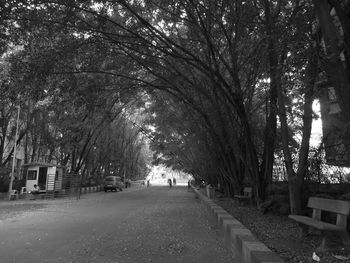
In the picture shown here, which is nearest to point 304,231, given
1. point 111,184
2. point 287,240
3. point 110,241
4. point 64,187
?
point 287,240

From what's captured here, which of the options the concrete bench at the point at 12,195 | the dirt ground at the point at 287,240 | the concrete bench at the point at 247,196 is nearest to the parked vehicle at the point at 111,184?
the concrete bench at the point at 12,195

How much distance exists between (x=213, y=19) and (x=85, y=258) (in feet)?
25.7

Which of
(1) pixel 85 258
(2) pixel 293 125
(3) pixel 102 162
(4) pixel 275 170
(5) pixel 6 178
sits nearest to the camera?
(1) pixel 85 258

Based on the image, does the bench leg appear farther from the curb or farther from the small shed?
the small shed

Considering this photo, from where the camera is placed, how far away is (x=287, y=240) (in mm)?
6977

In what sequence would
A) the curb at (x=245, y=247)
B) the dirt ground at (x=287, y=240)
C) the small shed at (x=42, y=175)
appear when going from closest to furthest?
the curb at (x=245, y=247)
the dirt ground at (x=287, y=240)
the small shed at (x=42, y=175)

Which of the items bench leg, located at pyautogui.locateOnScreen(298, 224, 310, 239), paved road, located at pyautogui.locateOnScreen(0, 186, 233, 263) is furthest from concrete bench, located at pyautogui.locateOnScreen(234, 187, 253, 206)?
bench leg, located at pyautogui.locateOnScreen(298, 224, 310, 239)

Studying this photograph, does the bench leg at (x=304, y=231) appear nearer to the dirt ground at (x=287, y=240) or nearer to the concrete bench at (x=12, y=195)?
the dirt ground at (x=287, y=240)

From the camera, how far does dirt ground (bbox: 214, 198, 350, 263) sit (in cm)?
551

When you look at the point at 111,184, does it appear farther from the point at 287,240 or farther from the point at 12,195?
the point at 287,240

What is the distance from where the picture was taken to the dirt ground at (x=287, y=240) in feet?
18.1

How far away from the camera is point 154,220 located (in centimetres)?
1250

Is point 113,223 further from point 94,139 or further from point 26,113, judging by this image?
point 94,139

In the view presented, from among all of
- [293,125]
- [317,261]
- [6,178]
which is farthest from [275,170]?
[6,178]
